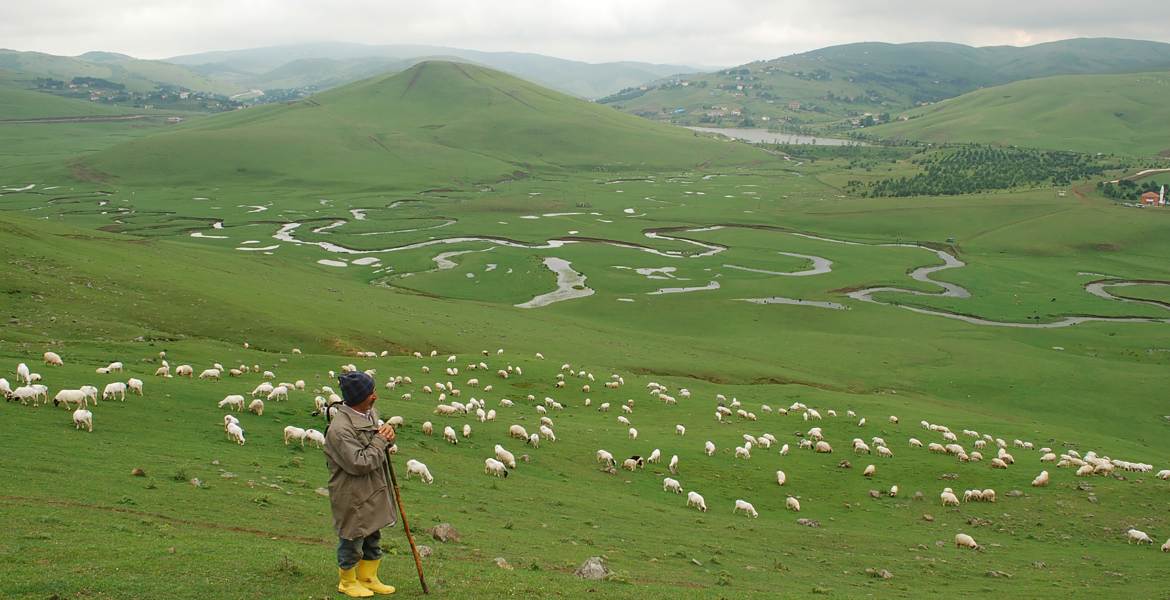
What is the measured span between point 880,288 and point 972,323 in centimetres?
1562

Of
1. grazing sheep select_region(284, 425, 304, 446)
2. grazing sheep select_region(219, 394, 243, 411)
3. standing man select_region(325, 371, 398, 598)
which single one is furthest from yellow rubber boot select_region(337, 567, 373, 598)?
grazing sheep select_region(219, 394, 243, 411)

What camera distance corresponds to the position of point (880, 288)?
89500mm

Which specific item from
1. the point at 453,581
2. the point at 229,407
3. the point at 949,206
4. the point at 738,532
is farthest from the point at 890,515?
the point at 949,206

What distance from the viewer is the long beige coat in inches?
383

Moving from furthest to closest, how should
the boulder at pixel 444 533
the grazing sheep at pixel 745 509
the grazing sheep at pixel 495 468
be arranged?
the grazing sheep at pixel 745 509, the grazing sheep at pixel 495 468, the boulder at pixel 444 533

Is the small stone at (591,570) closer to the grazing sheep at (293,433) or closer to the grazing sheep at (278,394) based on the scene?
the grazing sheep at (293,433)

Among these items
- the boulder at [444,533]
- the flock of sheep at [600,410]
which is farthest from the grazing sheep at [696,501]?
the boulder at [444,533]

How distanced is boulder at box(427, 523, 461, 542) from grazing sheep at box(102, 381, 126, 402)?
1331 cm

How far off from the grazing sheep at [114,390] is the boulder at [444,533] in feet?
43.7

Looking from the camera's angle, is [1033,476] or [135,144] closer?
[1033,476]

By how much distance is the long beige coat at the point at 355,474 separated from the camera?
A: 9727 millimetres

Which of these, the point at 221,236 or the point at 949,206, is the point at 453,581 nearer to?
the point at 221,236

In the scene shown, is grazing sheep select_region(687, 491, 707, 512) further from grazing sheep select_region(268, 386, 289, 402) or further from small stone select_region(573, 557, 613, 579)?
grazing sheep select_region(268, 386, 289, 402)

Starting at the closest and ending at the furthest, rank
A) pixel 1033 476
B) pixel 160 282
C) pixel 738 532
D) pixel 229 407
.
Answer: pixel 738 532, pixel 229 407, pixel 1033 476, pixel 160 282
